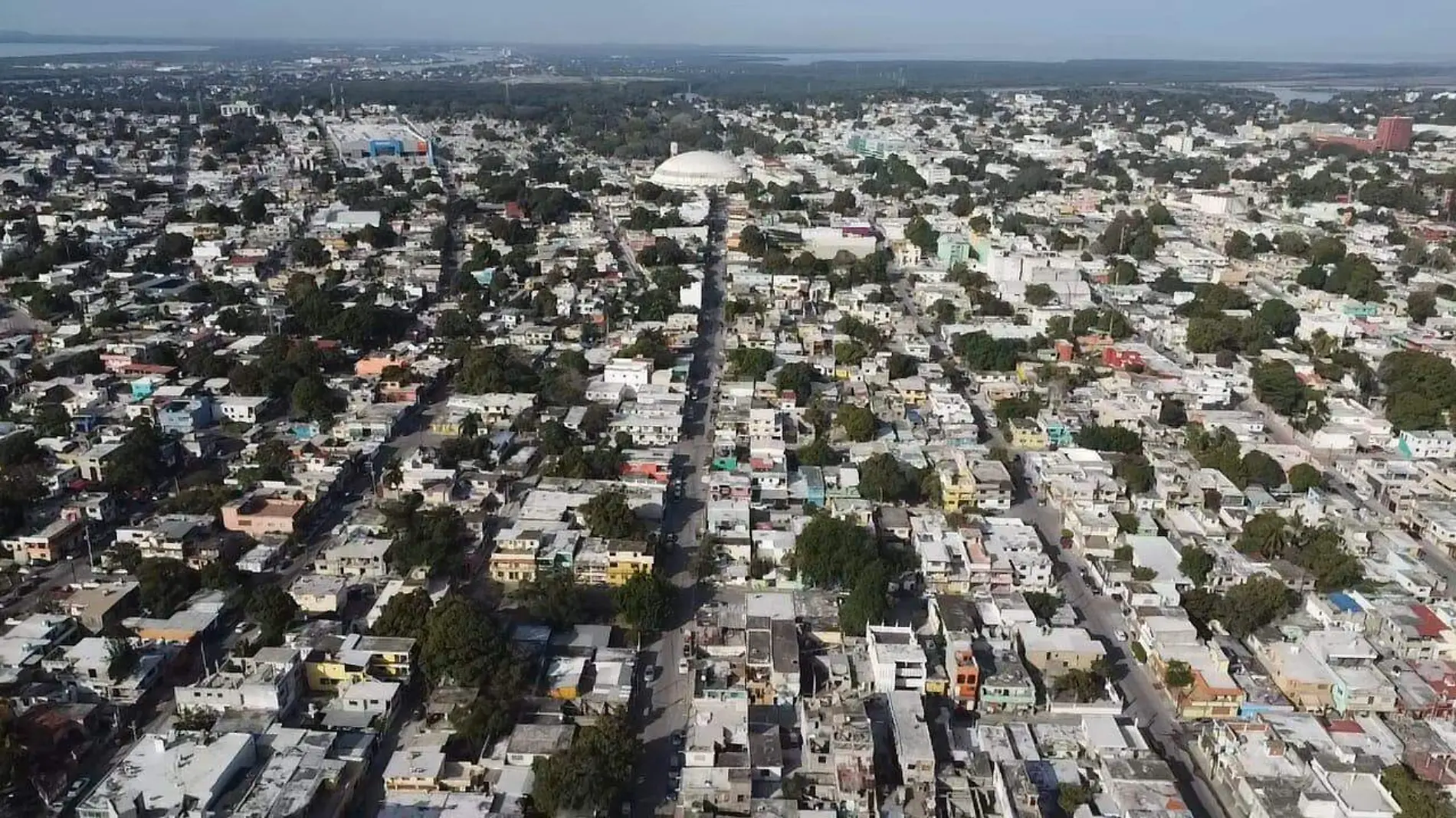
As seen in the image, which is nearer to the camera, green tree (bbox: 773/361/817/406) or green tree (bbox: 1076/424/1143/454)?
green tree (bbox: 1076/424/1143/454)

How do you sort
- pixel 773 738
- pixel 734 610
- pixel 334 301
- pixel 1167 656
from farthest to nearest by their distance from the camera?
1. pixel 334 301
2. pixel 734 610
3. pixel 1167 656
4. pixel 773 738

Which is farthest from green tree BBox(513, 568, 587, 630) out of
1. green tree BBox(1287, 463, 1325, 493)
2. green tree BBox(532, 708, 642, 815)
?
green tree BBox(1287, 463, 1325, 493)

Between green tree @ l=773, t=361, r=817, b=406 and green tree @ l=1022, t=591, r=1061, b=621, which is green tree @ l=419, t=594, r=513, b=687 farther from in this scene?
green tree @ l=773, t=361, r=817, b=406

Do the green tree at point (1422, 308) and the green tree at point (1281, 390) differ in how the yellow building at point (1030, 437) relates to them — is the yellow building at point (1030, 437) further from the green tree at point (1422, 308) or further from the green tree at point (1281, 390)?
the green tree at point (1422, 308)

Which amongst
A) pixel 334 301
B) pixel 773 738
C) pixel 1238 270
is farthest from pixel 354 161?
pixel 773 738

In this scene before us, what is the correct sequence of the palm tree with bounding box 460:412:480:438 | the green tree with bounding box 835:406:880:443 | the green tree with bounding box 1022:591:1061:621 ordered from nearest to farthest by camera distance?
the green tree with bounding box 1022:591:1061:621 → the green tree with bounding box 835:406:880:443 → the palm tree with bounding box 460:412:480:438

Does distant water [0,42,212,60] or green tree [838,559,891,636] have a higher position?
distant water [0,42,212,60]

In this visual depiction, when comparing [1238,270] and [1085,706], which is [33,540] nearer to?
[1085,706]
